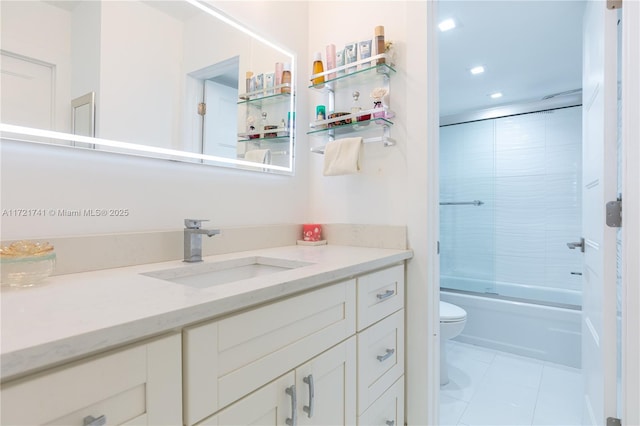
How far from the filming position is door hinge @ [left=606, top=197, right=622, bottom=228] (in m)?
1.05

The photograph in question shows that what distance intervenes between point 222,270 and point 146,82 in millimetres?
685

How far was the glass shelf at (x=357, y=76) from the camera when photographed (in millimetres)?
1443

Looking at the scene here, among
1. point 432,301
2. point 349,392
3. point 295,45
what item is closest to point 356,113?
point 295,45

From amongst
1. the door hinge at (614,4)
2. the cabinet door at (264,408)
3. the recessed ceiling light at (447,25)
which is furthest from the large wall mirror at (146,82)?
the door hinge at (614,4)

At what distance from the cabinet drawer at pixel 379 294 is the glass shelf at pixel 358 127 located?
629 millimetres

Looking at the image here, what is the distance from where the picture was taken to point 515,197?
331 centimetres

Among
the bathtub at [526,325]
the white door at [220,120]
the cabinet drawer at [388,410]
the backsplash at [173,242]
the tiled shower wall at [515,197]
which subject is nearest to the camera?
the backsplash at [173,242]

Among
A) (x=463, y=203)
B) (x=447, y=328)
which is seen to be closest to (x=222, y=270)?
(x=447, y=328)

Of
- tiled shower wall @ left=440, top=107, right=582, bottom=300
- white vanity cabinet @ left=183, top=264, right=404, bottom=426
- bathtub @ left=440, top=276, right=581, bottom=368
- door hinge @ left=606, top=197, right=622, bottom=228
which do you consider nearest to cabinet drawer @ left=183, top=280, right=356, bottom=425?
white vanity cabinet @ left=183, top=264, right=404, bottom=426

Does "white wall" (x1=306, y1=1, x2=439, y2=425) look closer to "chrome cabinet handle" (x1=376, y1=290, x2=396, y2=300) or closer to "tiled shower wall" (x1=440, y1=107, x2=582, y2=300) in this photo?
"chrome cabinet handle" (x1=376, y1=290, x2=396, y2=300)

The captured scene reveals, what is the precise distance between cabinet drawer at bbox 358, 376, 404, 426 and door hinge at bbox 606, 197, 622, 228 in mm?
932

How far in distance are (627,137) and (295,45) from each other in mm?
1403

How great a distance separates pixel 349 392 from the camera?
100 cm

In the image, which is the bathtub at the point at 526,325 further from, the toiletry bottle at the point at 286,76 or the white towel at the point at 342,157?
the toiletry bottle at the point at 286,76
